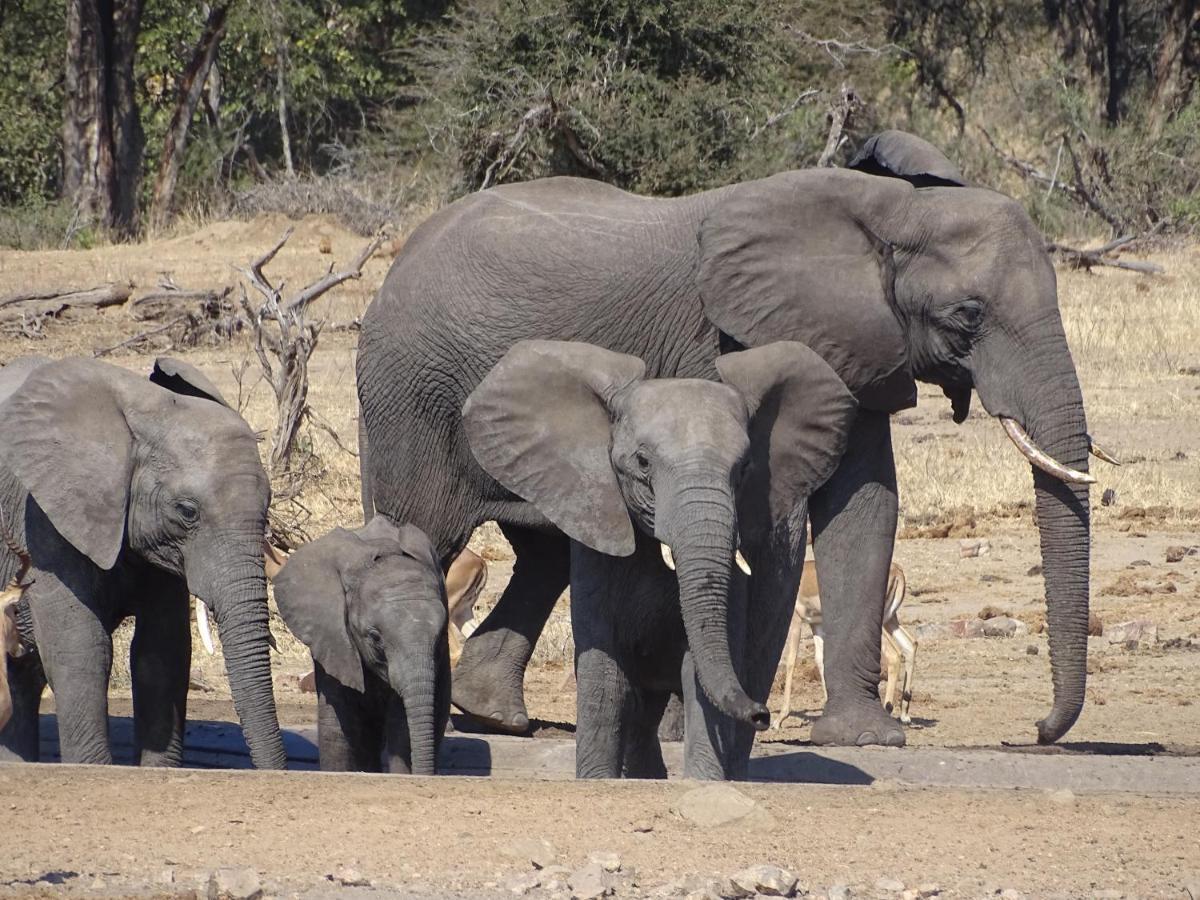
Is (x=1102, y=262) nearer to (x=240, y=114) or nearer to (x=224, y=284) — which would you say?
(x=224, y=284)

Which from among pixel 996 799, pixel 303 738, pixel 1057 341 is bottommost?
pixel 303 738

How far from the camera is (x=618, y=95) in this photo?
21859mm

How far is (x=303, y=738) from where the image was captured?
855 cm

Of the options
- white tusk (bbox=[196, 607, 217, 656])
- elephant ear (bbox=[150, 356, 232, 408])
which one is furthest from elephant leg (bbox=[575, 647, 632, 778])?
elephant ear (bbox=[150, 356, 232, 408])

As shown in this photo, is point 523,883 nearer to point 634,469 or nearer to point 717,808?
point 717,808

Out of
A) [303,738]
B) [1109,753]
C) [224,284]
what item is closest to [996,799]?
[1109,753]

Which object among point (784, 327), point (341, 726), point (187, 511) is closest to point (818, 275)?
point (784, 327)

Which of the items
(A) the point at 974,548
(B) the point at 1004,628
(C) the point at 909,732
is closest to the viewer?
(C) the point at 909,732

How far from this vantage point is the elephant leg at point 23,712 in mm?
7703

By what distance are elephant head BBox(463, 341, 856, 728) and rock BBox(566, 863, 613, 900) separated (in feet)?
2.20

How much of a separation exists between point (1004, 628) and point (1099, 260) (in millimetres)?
9492

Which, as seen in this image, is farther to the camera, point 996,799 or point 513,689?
point 513,689

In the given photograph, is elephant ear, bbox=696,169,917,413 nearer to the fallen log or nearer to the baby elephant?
the baby elephant

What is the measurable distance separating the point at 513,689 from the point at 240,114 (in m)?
21.9
